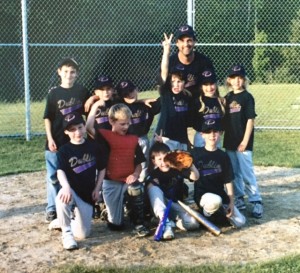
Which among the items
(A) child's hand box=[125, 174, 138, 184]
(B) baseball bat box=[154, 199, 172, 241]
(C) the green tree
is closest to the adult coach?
(A) child's hand box=[125, 174, 138, 184]

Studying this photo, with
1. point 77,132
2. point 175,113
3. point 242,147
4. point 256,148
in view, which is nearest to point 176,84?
point 175,113

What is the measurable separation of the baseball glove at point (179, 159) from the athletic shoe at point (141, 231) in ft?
2.12

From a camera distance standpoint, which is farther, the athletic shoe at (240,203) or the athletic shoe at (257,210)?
the athletic shoe at (240,203)

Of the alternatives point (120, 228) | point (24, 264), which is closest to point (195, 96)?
point (120, 228)

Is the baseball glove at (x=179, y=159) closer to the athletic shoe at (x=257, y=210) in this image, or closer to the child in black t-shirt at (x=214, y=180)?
the child in black t-shirt at (x=214, y=180)

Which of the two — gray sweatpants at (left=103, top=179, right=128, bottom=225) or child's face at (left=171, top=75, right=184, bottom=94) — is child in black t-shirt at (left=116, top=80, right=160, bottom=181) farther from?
gray sweatpants at (left=103, top=179, right=128, bottom=225)

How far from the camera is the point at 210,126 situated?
530cm

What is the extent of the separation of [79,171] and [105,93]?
38.4 inches

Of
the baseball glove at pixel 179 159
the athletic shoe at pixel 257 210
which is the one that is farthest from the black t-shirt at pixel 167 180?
the athletic shoe at pixel 257 210

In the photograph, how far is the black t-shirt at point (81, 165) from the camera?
4.84 metres

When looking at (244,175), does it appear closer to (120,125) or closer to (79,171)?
(120,125)

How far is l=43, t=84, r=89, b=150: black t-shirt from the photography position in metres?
5.28

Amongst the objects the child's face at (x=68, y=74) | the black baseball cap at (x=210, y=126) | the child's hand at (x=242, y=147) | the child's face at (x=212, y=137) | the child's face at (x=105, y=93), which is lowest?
the child's hand at (x=242, y=147)

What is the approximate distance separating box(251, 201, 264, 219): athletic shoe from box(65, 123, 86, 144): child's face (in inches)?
76.1
